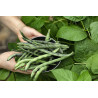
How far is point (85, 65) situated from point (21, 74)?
379mm

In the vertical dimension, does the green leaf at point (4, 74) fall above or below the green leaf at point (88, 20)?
below

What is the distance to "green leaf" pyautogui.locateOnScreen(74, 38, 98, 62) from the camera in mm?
775

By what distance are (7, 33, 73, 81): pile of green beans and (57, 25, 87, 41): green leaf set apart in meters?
0.05

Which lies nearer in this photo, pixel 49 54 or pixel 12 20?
pixel 49 54

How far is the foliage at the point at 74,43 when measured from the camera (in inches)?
27.2

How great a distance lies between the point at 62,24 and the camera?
2.84ft

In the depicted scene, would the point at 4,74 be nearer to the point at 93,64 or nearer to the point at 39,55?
the point at 39,55

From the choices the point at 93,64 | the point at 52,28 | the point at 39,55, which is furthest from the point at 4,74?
the point at 93,64

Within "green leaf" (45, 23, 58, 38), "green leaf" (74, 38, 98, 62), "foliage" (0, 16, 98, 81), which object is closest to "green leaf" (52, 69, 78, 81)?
"foliage" (0, 16, 98, 81)

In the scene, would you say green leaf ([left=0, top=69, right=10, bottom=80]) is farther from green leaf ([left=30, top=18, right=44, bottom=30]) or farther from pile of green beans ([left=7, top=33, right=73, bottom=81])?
green leaf ([left=30, top=18, right=44, bottom=30])

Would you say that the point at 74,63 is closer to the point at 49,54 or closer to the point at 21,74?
the point at 49,54

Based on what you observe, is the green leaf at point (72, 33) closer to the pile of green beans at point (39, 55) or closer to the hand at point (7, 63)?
the pile of green beans at point (39, 55)

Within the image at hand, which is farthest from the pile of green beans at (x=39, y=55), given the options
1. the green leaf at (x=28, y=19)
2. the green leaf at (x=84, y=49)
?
the green leaf at (x=28, y=19)

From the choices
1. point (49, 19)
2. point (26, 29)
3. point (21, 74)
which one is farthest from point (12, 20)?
point (21, 74)
